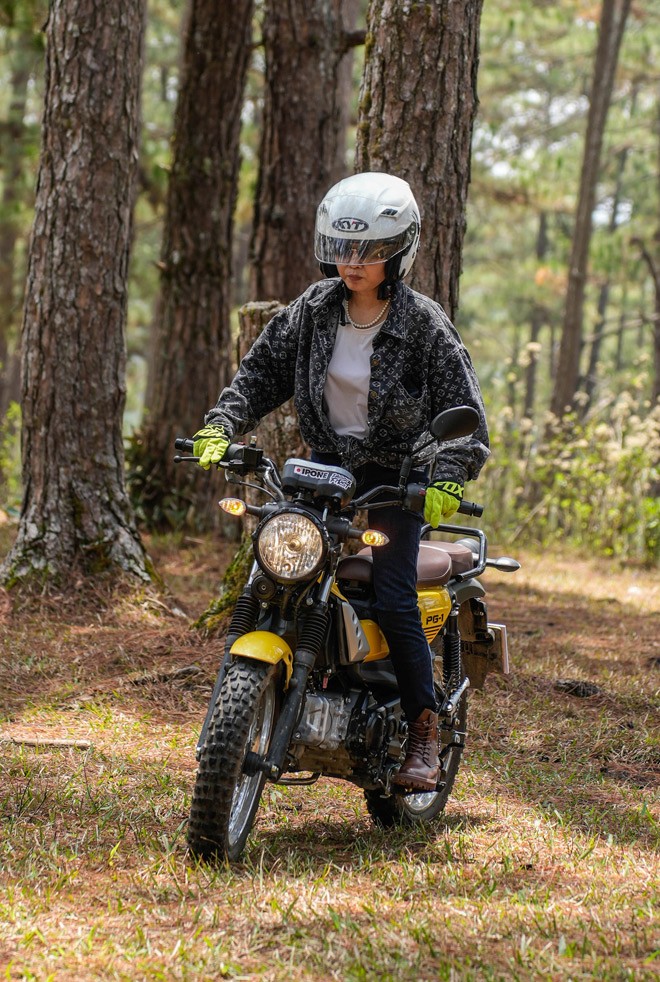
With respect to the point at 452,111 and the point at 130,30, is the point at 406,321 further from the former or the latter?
the point at 130,30

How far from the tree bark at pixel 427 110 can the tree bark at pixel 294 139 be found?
349 cm

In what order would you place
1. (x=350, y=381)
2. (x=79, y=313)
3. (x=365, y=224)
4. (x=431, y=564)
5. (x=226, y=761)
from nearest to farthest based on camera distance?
(x=226, y=761), (x=365, y=224), (x=350, y=381), (x=431, y=564), (x=79, y=313)

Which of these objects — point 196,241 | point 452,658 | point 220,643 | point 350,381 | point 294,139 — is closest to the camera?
point 350,381

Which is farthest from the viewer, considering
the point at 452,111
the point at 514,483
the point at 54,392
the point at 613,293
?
the point at 613,293

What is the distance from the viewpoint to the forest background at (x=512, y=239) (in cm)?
1072

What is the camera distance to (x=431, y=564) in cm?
434

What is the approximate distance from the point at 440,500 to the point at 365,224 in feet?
3.29

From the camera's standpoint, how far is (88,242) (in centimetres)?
720

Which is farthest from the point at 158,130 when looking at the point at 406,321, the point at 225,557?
the point at 406,321

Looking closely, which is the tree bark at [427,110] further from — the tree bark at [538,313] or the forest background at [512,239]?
the tree bark at [538,313]

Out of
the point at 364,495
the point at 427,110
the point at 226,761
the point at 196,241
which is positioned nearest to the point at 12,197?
the point at 196,241

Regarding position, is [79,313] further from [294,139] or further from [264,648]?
[264,648]

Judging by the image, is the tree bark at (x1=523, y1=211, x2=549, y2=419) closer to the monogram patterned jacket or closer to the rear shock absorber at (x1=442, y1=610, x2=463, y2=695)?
the rear shock absorber at (x1=442, y1=610, x2=463, y2=695)

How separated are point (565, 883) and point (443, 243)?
3627mm
